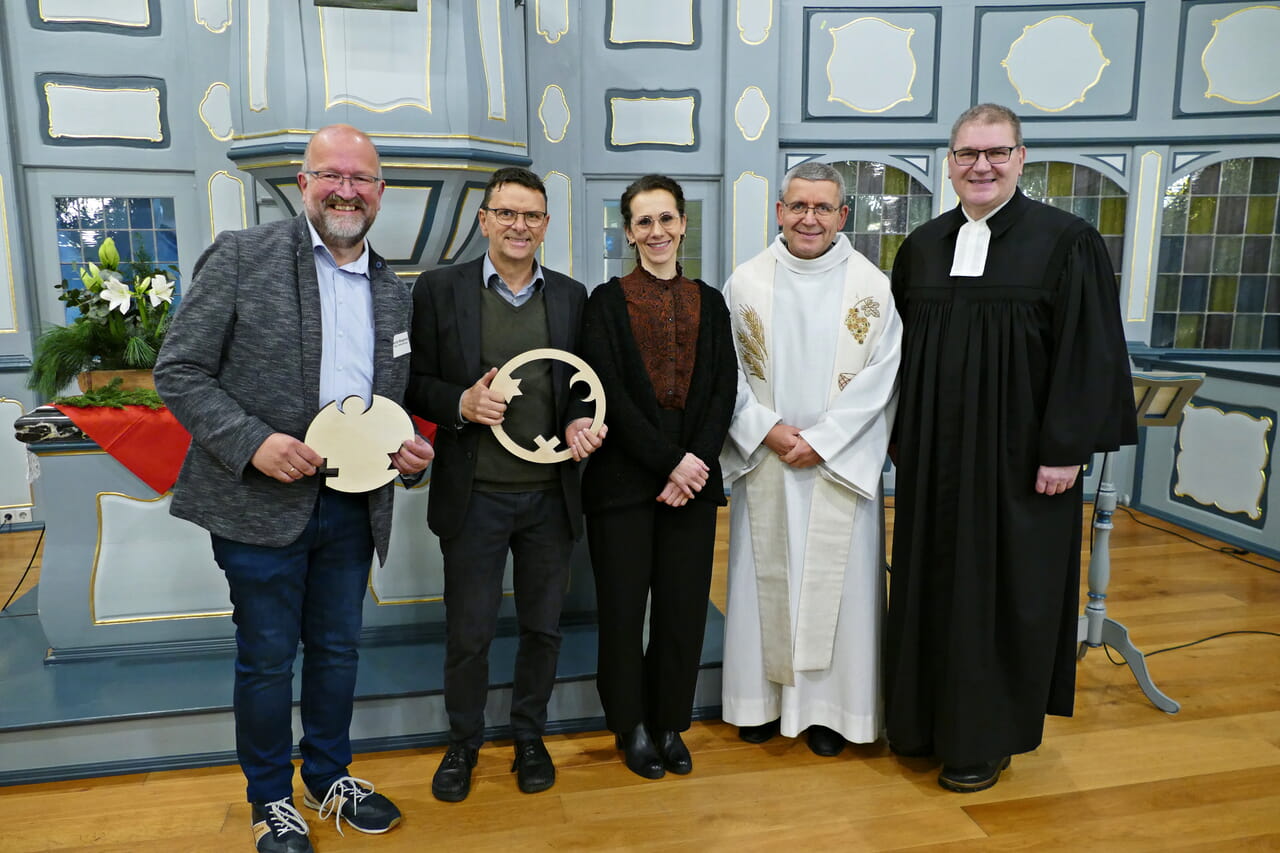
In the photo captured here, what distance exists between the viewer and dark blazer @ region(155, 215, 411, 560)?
1938 mm

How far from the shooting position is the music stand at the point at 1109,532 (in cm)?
310

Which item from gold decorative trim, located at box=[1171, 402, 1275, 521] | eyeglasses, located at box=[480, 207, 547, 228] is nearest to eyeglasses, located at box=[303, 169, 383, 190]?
eyeglasses, located at box=[480, 207, 547, 228]

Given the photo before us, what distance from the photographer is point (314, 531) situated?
2100 millimetres

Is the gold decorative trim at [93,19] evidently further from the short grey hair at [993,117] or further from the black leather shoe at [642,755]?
the black leather shoe at [642,755]

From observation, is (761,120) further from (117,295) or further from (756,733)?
→ (756,733)

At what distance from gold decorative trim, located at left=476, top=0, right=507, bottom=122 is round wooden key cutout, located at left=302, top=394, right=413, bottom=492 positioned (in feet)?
5.30

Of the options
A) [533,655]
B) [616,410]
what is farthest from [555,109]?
[533,655]

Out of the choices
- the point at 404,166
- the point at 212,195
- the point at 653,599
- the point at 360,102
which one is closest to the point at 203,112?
the point at 212,195

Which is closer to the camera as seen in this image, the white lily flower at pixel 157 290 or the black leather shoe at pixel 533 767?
the black leather shoe at pixel 533 767

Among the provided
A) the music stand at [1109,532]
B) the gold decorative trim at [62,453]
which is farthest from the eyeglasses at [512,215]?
the music stand at [1109,532]

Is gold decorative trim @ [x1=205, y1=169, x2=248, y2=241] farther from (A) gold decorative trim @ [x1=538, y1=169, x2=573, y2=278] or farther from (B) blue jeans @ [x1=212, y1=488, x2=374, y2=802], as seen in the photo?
(B) blue jeans @ [x1=212, y1=488, x2=374, y2=802]

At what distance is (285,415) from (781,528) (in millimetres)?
1417

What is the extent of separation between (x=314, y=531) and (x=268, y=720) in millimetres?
465

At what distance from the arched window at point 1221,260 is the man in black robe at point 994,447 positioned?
12.2ft
